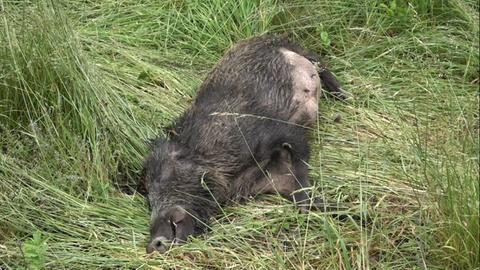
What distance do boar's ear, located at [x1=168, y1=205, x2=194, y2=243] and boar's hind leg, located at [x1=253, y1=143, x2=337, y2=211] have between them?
44 centimetres

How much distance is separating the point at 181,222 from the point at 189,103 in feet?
4.07

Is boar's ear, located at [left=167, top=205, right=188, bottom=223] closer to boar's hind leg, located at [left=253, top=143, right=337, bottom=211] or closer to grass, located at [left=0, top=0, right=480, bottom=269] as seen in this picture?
grass, located at [left=0, top=0, right=480, bottom=269]

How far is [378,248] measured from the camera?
3.64 m

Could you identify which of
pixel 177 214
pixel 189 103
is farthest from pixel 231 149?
pixel 189 103

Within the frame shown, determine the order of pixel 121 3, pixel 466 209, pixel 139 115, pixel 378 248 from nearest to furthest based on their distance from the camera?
pixel 466 209 < pixel 378 248 < pixel 139 115 < pixel 121 3

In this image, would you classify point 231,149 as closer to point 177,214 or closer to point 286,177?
point 286,177

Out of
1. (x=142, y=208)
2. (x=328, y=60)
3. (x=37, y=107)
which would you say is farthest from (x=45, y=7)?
(x=328, y=60)

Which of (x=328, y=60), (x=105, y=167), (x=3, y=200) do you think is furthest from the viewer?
(x=328, y=60)

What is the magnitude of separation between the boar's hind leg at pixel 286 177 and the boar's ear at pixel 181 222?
44 cm

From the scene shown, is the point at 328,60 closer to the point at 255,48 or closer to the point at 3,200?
the point at 255,48

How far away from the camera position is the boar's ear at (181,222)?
13.3 ft

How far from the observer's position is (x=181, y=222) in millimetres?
4094

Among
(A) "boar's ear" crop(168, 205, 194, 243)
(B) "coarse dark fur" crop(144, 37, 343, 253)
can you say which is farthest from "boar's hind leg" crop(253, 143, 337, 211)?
(A) "boar's ear" crop(168, 205, 194, 243)

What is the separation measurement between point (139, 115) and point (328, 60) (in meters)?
1.35
